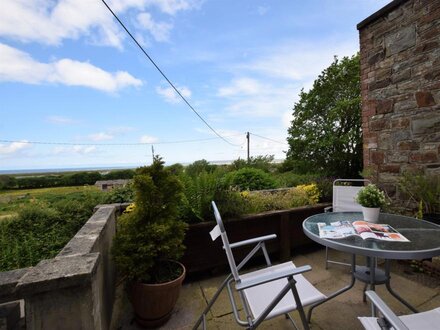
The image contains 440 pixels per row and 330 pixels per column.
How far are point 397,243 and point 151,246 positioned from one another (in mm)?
1660

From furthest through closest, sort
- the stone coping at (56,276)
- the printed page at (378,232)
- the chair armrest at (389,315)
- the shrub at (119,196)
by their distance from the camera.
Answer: the shrub at (119,196), the printed page at (378,232), the stone coping at (56,276), the chair armrest at (389,315)

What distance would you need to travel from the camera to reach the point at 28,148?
1186 centimetres

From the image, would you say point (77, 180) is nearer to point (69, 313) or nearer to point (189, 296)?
point (189, 296)

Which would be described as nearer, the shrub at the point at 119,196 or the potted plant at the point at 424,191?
the potted plant at the point at 424,191

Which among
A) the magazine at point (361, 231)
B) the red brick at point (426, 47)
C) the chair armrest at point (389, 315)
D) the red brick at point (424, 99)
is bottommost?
the chair armrest at point (389, 315)

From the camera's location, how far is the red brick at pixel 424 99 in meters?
2.62

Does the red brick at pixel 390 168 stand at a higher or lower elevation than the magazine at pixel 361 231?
higher

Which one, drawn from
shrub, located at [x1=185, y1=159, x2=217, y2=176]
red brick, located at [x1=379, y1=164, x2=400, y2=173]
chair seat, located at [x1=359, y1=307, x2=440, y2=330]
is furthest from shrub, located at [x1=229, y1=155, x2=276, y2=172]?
chair seat, located at [x1=359, y1=307, x2=440, y2=330]

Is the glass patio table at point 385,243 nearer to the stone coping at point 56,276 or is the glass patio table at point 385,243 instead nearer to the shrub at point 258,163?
the stone coping at point 56,276

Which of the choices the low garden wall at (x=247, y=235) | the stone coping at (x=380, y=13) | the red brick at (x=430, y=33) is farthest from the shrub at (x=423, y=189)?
the stone coping at (x=380, y=13)

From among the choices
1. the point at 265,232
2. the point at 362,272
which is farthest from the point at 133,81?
the point at 362,272

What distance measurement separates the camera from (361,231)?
164 cm

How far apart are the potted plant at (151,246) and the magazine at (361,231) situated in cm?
116

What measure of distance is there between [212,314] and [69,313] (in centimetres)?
133
